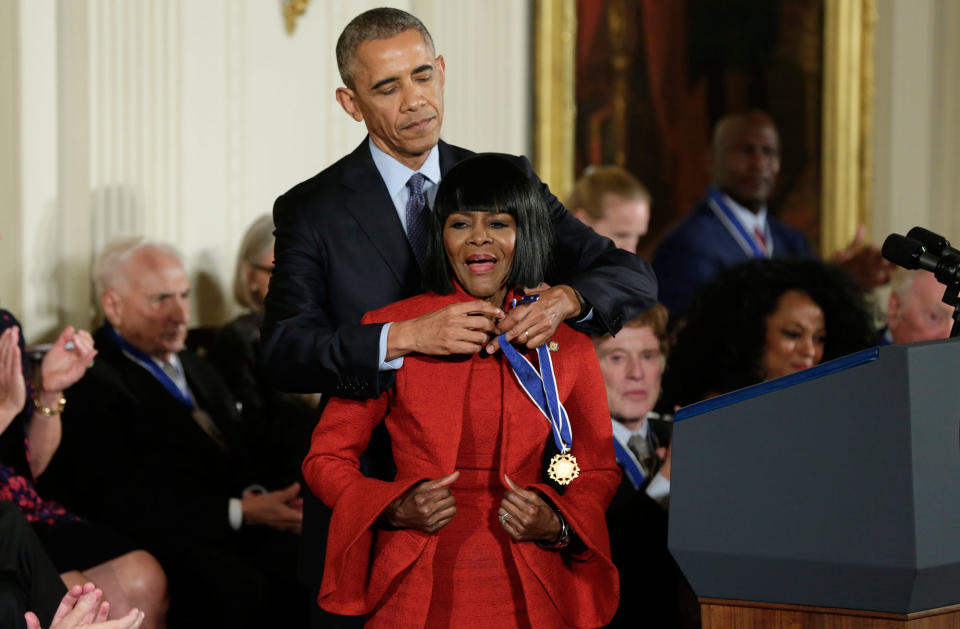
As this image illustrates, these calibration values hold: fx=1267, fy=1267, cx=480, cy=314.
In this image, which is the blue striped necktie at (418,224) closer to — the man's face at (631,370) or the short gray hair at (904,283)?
the man's face at (631,370)

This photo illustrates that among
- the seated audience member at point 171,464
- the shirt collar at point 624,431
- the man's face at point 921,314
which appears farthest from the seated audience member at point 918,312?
the seated audience member at point 171,464

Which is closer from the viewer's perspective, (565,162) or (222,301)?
(222,301)

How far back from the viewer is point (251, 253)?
17.1ft

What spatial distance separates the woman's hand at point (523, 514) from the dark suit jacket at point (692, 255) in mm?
3995

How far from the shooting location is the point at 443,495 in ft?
7.26

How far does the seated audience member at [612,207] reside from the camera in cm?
588

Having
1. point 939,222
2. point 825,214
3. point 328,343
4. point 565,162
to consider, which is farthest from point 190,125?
point 939,222

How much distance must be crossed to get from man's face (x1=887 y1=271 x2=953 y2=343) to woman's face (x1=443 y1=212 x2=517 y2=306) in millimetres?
3408

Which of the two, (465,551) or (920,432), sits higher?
(920,432)

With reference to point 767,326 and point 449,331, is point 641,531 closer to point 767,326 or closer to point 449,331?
point 767,326

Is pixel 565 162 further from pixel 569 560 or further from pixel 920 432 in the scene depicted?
pixel 920 432

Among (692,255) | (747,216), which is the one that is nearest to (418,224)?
(692,255)

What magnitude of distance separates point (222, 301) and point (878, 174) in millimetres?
4360

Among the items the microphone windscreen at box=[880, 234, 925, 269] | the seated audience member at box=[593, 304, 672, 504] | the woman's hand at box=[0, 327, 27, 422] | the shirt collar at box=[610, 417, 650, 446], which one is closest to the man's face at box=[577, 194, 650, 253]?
the seated audience member at box=[593, 304, 672, 504]
